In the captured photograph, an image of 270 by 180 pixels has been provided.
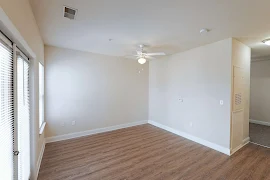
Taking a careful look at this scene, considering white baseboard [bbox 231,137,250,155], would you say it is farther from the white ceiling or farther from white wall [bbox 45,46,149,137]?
white wall [bbox 45,46,149,137]

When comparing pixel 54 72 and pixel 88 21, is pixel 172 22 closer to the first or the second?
pixel 88 21

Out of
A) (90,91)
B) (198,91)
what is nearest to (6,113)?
(90,91)

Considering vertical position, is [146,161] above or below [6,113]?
below

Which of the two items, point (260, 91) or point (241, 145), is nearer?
point (241, 145)

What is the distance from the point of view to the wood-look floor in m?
2.40

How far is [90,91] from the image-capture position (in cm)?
431

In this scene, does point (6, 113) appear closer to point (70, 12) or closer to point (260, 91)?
point (70, 12)

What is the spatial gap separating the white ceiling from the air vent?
0.20ft

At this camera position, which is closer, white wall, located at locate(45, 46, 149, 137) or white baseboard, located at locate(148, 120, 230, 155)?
white baseboard, located at locate(148, 120, 230, 155)

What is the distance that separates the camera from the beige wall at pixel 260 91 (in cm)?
519

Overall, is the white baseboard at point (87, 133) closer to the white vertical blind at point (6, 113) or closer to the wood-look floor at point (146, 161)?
the wood-look floor at point (146, 161)

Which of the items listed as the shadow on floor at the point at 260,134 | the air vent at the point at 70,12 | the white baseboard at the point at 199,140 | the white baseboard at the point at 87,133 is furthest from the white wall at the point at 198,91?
the air vent at the point at 70,12

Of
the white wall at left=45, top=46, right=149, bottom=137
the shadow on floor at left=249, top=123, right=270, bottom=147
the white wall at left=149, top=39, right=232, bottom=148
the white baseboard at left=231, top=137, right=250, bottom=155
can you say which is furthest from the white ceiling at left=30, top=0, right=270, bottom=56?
the shadow on floor at left=249, top=123, right=270, bottom=147

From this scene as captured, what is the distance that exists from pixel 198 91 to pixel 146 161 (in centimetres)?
225
